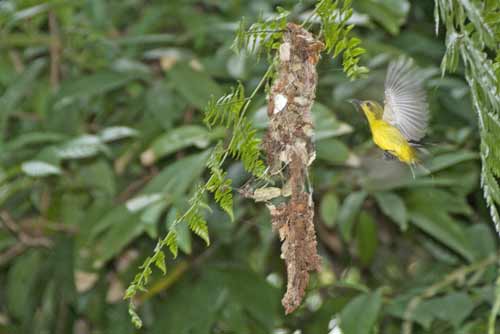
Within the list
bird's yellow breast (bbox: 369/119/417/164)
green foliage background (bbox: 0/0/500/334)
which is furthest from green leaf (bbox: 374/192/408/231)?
bird's yellow breast (bbox: 369/119/417/164)

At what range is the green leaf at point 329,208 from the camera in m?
1.58

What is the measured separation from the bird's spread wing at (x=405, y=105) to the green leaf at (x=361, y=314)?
605 millimetres

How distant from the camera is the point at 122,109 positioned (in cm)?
193

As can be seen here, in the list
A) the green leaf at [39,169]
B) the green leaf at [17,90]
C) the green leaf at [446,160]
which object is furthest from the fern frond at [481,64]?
the green leaf at [17,90]

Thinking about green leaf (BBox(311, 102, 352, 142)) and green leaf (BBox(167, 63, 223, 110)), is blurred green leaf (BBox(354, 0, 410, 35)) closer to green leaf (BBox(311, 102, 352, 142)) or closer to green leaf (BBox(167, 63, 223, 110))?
green leaf (BBox(311, 102, 352, 142))

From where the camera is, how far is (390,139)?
2.83 feet

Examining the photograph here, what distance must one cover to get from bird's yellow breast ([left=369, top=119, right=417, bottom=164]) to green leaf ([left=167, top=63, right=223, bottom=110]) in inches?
30.5

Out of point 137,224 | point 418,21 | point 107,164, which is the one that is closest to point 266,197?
point 137,224

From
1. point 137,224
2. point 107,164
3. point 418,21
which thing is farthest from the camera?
point 418,21

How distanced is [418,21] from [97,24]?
0.74 m

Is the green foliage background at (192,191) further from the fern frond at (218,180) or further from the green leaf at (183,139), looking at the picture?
the fern frond at (218,180)

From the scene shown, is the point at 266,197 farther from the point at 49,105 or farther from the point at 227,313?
the point at 49,105

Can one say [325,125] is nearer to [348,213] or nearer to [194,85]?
[348,213]

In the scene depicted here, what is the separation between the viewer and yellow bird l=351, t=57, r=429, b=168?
82cm
